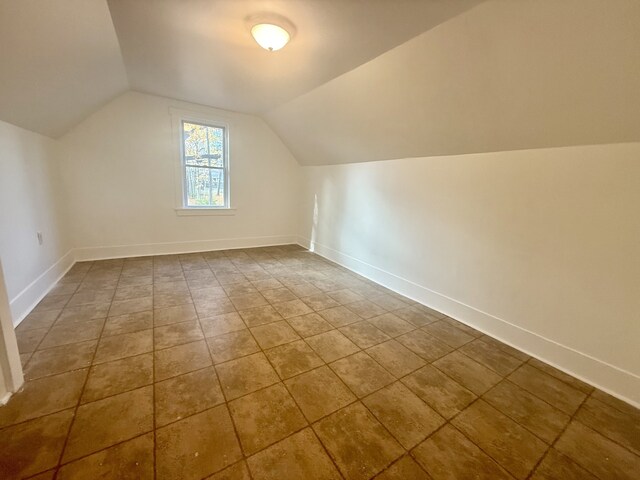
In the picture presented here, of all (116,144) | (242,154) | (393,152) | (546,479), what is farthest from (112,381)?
(242,154)

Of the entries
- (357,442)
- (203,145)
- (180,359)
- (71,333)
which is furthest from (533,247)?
(203,145)

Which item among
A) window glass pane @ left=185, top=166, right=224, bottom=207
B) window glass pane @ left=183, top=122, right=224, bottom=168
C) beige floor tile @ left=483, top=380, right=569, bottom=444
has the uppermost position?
window glass pane @ left=183, top=122, right=224, bottom=168

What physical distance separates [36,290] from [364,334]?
306 cm

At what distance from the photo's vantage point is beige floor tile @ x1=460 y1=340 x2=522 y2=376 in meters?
1.93

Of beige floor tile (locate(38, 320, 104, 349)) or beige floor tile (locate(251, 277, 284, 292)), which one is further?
beige floor tile (locate(251, 277, 284, 292))

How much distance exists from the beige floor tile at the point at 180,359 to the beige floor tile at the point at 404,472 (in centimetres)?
123

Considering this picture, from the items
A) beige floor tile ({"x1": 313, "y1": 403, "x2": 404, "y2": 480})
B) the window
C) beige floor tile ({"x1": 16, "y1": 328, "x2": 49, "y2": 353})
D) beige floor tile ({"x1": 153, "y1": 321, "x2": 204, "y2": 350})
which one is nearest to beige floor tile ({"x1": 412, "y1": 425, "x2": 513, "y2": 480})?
beige floor tile ({"x1": 313, "y1": 403, "x2": 404, "y2": 480})

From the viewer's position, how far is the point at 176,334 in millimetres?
2125

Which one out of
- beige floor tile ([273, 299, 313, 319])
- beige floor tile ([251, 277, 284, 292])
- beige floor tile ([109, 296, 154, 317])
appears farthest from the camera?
beige floor tile ([251, 277, 284, 292])

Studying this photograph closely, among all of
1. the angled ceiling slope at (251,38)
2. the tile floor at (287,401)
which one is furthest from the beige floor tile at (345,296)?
the angled ceiling slope at (251,38)

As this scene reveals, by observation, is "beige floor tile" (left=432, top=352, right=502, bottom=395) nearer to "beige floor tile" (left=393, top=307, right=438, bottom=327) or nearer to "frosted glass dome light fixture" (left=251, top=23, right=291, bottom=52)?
"beige floor tile" (left=393, top=307, right=438, bottom=327)

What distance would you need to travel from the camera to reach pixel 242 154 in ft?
14.9

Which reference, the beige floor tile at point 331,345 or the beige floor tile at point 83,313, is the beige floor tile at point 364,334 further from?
the beige floor tile at point 83,313

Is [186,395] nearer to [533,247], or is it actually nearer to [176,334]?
[176,334]
